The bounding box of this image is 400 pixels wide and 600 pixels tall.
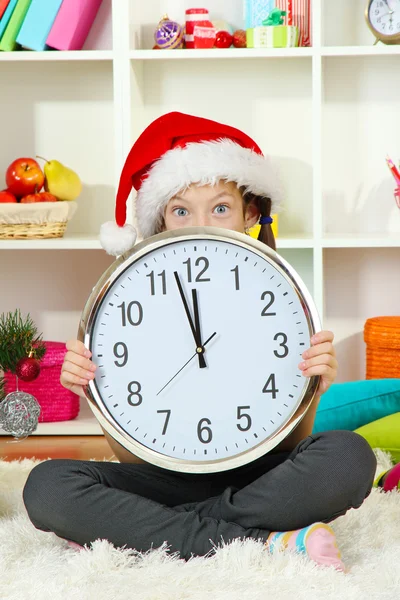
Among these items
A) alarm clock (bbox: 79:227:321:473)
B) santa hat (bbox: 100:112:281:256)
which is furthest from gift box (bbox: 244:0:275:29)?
alarm clock (bbox: 79:227:321:473)

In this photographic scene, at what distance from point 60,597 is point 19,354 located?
0.59 m

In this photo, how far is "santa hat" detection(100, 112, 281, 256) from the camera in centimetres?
147

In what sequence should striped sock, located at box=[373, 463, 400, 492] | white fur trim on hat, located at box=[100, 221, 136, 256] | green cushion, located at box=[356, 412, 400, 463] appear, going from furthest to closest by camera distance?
green cushion, located at box=[356, 412, 400, 463], striped sock, located at box=[373, 463, 400, 492], white fur trim on hat, located at box=[100, 221, 136, 256]

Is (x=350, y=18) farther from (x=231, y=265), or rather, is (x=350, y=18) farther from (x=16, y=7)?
(x=231, y=265)

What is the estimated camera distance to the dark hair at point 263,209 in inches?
61.2

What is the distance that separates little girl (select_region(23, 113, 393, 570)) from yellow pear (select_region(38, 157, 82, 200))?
938 millimetres

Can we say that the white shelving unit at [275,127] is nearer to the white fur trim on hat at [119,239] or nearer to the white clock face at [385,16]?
the white clock face at [385,16]

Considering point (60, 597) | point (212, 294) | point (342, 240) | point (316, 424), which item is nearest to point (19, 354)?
point (212, 294)

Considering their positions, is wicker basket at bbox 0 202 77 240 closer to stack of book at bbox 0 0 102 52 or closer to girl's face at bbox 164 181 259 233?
stack of book at bbox 0 0 102 52

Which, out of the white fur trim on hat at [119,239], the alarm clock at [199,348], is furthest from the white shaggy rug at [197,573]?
the white fur trim on hat at [119,239]

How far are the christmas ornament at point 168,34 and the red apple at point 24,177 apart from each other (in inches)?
19.1

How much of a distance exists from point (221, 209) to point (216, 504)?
0.51 metres

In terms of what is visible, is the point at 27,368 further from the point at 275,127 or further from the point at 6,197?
the point at 275,127

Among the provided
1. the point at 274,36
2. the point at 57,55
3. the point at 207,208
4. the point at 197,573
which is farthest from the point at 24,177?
the point at 197,573
